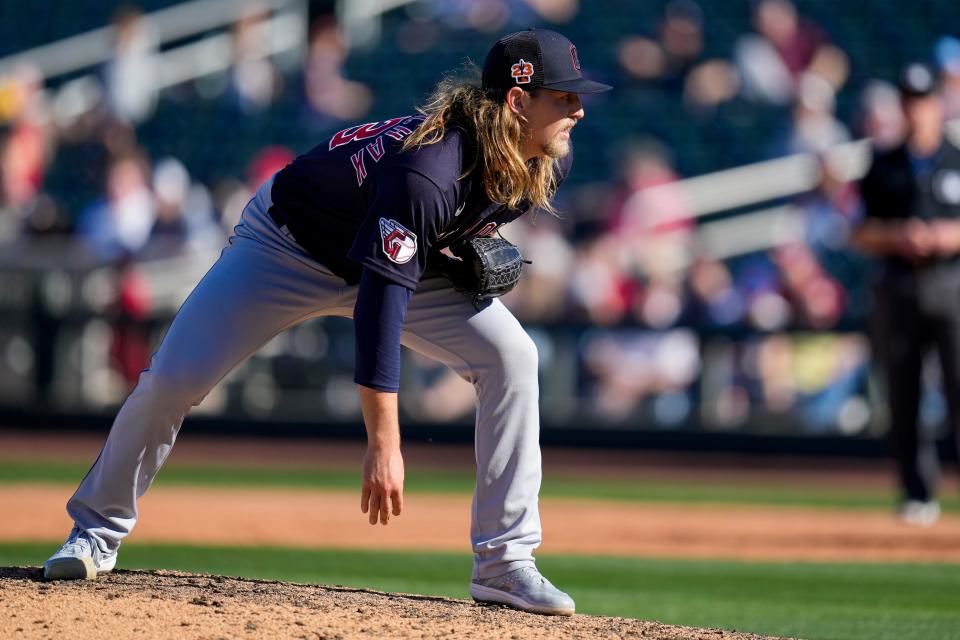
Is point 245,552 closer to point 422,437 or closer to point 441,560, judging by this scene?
point 441,560

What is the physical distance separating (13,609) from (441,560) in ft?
10.2

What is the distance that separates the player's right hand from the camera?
3.73 meters

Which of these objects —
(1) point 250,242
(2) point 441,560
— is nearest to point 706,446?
(2) point 441,560

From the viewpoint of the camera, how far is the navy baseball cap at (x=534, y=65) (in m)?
3.96

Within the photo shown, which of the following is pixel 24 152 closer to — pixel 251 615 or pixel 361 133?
pixel 361 133

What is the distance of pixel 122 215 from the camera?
12.6 m

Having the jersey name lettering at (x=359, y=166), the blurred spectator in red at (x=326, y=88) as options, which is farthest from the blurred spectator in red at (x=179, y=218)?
the jersey name lettering at (x=359, y=166)

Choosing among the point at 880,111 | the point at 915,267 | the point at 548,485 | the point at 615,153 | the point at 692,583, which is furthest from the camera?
the point at 615,153

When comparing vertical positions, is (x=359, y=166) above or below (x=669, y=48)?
below

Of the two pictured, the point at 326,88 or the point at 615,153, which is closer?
the point at 615,153

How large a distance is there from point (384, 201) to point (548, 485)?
22.4 ft

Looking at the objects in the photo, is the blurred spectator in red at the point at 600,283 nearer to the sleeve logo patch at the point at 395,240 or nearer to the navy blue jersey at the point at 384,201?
the navy blue jersey at the point at 384,201

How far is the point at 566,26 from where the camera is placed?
1597cm

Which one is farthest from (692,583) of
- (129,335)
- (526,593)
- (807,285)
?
(129,335)
